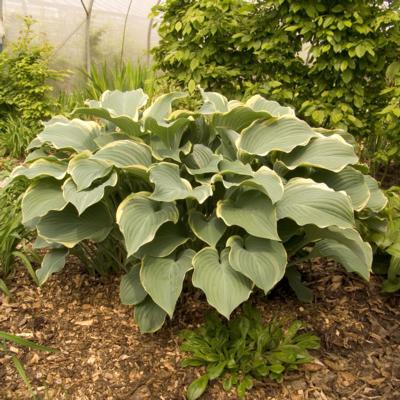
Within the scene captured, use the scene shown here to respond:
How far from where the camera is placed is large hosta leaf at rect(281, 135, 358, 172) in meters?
2.05

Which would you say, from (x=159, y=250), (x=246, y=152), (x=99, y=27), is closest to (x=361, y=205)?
(x=246, y=152)

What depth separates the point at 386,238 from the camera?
7.52ft

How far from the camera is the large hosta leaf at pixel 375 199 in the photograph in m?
2.22

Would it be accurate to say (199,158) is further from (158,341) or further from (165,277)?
(158,341)

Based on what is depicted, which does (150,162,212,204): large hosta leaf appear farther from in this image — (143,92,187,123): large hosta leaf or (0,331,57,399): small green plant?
(0,331,57,399): small green plant

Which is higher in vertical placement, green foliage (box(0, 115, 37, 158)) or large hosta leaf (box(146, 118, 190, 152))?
large hosta leaf (box(146, 118, 190, 152))

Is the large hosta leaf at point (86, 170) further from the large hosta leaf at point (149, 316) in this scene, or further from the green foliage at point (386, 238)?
the green foliage at point (386, 238)

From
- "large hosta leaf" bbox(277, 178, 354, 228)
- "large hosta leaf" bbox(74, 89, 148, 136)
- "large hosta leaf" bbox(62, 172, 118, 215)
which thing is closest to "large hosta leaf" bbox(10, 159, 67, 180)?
"large hosta leaf" bbox(62, 172, 118, 215)

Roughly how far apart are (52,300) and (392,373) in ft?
5.78

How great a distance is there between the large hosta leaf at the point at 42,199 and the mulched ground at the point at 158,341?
0.60m

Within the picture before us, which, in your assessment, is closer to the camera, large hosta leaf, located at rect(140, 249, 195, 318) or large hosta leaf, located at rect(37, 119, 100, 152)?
large hosta leaf, located at rect(140, 249, 195, 318)

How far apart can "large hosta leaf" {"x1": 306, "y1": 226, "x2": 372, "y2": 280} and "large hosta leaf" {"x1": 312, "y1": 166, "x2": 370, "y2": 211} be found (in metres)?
0.17

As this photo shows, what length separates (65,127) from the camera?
7.68ft

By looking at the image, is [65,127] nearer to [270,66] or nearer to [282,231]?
[282,231]
